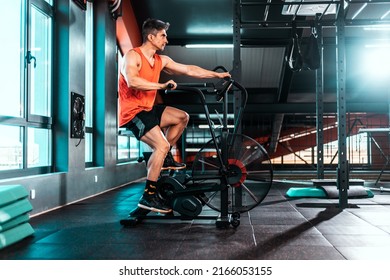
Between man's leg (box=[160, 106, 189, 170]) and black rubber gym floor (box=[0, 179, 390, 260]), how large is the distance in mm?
502

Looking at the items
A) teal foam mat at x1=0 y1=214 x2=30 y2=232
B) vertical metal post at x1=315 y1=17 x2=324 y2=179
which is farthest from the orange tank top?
vertical metal post at x1=315 y1=17 x2=324 y2=179

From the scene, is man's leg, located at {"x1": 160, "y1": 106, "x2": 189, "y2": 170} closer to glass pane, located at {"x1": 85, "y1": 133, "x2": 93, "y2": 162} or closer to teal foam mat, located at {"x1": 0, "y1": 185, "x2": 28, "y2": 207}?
teal foam mat, located at {"x1": 0, "y1": 185, "x2": 28, "y2": 207}

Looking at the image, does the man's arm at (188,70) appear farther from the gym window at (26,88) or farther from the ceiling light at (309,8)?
the ceiling light at (309,8)

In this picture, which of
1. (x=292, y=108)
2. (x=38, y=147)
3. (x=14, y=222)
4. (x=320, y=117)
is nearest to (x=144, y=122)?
(x=14, y=222)

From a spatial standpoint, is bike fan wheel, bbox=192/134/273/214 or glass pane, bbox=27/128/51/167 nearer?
bike fan wheel, bbox=192/134/273/214

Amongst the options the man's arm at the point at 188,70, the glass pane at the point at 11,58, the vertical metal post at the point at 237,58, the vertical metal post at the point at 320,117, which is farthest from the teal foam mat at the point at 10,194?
the vertical metal post at the point at 320,117

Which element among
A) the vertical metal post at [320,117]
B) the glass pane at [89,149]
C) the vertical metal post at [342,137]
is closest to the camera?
the vertical metal post at [342,137]

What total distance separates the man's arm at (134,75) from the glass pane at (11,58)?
1277 mm

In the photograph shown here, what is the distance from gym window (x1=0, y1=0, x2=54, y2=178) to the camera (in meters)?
3.62

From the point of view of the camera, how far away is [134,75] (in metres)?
3.04

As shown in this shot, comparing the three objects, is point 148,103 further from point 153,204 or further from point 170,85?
point 153,204

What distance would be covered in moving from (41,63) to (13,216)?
226cm

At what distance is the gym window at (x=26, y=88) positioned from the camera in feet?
11.9
